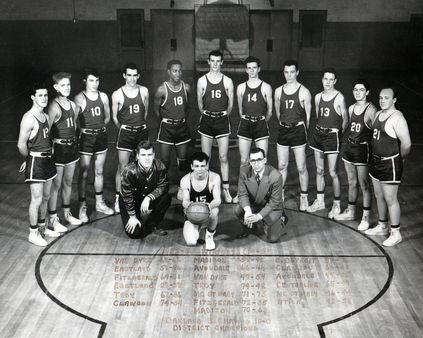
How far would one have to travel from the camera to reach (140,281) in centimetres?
480

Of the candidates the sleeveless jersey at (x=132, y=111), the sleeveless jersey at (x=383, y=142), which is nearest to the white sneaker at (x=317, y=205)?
the sleeveless jersey at (x=383, y=142)

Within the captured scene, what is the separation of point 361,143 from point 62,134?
3103 mm

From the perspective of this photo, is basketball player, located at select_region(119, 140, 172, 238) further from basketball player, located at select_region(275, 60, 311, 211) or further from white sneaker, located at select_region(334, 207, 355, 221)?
white sneaker, located at select_region(334, 207, 355, 221)

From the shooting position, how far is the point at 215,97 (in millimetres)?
6438

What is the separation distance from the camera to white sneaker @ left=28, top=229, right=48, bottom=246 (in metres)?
5.52

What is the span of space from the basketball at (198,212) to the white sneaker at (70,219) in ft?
4.54

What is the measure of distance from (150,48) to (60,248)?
13706 millimetres

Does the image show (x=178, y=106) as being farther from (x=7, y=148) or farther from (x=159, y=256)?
(x=7, y=148)

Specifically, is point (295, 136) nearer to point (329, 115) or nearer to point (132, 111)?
point (329, 115)

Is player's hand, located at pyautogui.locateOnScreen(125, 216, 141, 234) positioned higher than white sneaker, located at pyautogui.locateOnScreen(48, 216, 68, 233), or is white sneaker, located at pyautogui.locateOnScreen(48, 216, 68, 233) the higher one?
player's hand, located at pyautogui.locateOnScreen(125, 216, 141, 234)

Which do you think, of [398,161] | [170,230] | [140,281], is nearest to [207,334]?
[140,281]

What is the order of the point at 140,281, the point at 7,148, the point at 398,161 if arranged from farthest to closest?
the point at 7,148 → the point at 398,161 → the point at 140,281

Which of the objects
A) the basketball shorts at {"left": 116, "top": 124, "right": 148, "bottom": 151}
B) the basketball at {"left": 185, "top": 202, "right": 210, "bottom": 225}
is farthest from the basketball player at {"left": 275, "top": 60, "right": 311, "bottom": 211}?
the basketball shorts at {"left": 116, "top": 124, "right": 148, "bottom": 151}

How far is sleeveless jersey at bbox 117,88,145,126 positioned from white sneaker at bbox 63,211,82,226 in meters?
1.20
